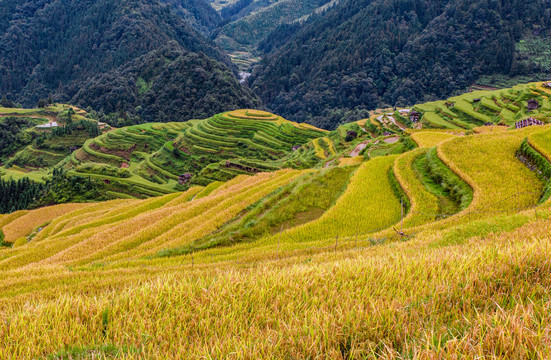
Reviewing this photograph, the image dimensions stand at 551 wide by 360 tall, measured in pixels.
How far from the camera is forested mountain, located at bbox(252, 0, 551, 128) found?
125 metres

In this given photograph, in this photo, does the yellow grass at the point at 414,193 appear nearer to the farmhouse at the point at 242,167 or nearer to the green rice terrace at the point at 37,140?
the farmhouse at the point at 242,167

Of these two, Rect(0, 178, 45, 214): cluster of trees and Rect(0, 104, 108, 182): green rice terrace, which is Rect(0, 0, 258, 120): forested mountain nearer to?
Rect(0, 104, 108, 182): green rice terrace

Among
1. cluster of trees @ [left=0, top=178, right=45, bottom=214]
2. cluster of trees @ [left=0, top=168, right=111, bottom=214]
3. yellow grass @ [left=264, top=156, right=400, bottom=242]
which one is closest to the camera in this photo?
yellow grass @ [left=264, top=156, right=400, bottom=242]

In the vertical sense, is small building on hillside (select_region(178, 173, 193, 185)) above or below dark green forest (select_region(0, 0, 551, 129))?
below

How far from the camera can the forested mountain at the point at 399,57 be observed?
410 feet

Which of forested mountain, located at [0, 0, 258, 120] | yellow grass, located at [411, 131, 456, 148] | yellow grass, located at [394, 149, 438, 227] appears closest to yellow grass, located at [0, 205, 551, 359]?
yellow grass, located at [394, 149, 438, 227]

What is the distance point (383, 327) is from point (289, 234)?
29.2ft

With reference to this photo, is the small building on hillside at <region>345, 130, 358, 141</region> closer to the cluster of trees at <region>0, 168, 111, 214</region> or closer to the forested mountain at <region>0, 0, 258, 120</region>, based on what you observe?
the cluster of trees at <region>0, 168, 111, 214</region>

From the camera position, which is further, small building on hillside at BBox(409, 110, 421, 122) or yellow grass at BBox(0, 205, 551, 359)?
small building on hillside at BBox(409, 110, 421, 122)

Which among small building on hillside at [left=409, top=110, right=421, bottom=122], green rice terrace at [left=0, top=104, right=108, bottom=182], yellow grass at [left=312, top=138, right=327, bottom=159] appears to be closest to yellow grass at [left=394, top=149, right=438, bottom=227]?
yellow grass at [left=312, top=138, right=327, bottom=159]

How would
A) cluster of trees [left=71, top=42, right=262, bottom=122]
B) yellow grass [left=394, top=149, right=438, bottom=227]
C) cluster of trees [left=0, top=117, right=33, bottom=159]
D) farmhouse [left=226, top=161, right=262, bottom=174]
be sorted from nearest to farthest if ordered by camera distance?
yellow grass [left=394, top=149, right=438, bottom=227], farmhouse [left=226, top=161, right=262, bottom=174], cluster of trees [left=0, top=117, right=33, bottom=159], cluster of trees [left=71, top=42, right=262, bottom=122]

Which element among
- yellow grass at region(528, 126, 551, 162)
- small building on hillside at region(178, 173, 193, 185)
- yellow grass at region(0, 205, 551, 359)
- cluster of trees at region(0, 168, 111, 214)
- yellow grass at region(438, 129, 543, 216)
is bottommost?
small building on hillside at region(178, 173, 193, 185)

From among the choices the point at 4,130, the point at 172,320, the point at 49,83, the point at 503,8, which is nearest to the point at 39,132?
the point at 4,130

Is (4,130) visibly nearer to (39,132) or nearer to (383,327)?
(39,132)
